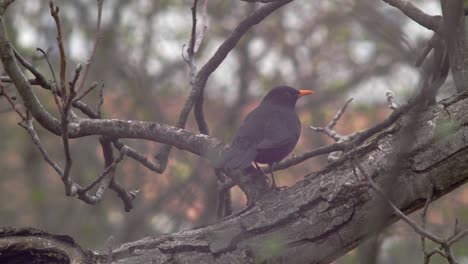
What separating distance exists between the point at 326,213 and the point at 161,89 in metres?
9.55

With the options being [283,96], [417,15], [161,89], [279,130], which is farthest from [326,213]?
[161,89]

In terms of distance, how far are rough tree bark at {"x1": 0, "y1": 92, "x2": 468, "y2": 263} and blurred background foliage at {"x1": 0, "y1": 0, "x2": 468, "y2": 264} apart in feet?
22.9

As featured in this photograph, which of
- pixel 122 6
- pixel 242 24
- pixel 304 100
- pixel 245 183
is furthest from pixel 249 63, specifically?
pixel 245 183

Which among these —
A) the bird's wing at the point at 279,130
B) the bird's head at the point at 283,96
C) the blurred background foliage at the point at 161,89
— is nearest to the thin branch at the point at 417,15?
the bird's wing at the point at 279,130

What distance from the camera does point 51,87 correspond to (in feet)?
11.7

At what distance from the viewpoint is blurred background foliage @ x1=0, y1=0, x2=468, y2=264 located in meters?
11.2

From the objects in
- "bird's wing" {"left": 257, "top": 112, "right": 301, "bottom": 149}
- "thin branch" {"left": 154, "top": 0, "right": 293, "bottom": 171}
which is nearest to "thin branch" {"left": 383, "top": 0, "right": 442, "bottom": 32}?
"thin branch" {"left": 154, "top": 0, "right": 293, "bottom": 171}

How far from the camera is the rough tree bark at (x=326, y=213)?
3.08 metres

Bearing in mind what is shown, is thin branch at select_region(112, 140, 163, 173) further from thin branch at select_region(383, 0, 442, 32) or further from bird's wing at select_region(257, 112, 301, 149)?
thin branch at select_region(383, 0, 442, 32)

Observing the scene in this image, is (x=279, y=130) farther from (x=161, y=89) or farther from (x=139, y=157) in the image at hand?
(x=161, y=89)

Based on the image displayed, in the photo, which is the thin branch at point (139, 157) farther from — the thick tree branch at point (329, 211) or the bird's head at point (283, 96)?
the bird's head at point (283, 96)

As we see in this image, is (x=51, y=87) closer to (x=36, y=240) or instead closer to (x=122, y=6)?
(x=36, y=240)

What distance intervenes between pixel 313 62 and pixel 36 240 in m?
10.7

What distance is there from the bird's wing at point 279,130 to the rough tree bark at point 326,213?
1.66 metres
